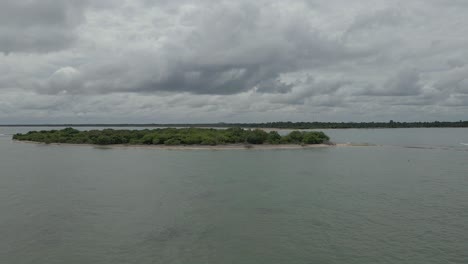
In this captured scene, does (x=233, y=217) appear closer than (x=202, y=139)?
Yes

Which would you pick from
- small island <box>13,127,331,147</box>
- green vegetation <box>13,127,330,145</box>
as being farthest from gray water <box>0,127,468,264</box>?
green vegetation <box>13,127,330,145</box>

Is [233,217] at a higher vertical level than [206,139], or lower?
lower

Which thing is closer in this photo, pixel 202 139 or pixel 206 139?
pixel 206 139

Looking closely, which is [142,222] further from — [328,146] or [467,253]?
[328,146]

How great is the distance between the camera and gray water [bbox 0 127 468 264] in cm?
1756

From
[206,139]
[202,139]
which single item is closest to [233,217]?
[206,139]

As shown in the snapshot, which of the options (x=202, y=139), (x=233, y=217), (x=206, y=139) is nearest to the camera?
(x=233, y=217)

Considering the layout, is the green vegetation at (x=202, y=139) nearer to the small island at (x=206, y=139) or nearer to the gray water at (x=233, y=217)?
the small island at (x=206, y=139)

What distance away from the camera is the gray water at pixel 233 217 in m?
17.6

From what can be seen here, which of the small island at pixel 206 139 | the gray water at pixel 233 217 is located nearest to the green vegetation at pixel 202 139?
the small island at pixel 206 139

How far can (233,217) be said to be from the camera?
23.7 metres

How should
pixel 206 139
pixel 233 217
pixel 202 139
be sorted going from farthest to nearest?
pixel 202 139 → pixel 206 139 → pixel 233 217

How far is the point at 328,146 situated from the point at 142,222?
68.1 meters

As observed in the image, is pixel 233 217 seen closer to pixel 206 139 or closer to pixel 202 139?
pixel 206 139
